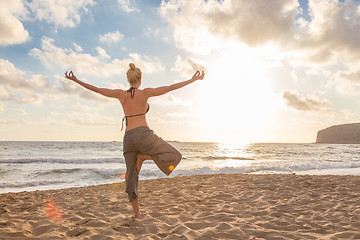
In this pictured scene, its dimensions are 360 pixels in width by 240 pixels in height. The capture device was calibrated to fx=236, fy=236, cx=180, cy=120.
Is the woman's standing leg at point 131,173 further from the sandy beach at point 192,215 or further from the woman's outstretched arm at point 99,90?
the woman's outstretched arm at point 99,90

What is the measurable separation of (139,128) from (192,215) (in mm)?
2160

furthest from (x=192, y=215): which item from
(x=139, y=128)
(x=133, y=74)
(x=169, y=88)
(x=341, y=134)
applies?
(x=341, y=134)

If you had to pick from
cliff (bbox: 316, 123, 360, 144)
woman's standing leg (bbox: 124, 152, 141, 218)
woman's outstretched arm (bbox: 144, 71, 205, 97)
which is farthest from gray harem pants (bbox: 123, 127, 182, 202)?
cliff (bbox: 316, 123, 360, 144)

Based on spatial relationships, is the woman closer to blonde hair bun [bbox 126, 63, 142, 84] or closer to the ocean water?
blonde hair bun [bbox 126, 63, 142, 84]

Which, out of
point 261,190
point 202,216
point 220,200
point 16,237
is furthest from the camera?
point 261,190

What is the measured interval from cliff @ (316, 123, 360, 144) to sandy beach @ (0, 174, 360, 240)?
201 m

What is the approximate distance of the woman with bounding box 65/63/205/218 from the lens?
3.50 metres

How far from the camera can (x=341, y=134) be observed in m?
177

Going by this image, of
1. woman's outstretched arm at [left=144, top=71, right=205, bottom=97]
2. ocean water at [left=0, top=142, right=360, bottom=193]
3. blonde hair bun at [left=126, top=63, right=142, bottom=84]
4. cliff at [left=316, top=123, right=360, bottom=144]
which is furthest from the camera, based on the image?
cliff at [left=316, top=123, right=360, bottom=144]

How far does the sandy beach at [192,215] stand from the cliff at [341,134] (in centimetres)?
20124

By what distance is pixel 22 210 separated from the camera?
205 inches

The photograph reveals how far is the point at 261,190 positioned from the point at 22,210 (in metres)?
6.23

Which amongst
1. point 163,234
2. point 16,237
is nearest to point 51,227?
point 16,237

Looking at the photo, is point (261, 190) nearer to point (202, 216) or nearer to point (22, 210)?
point (202, 216)
